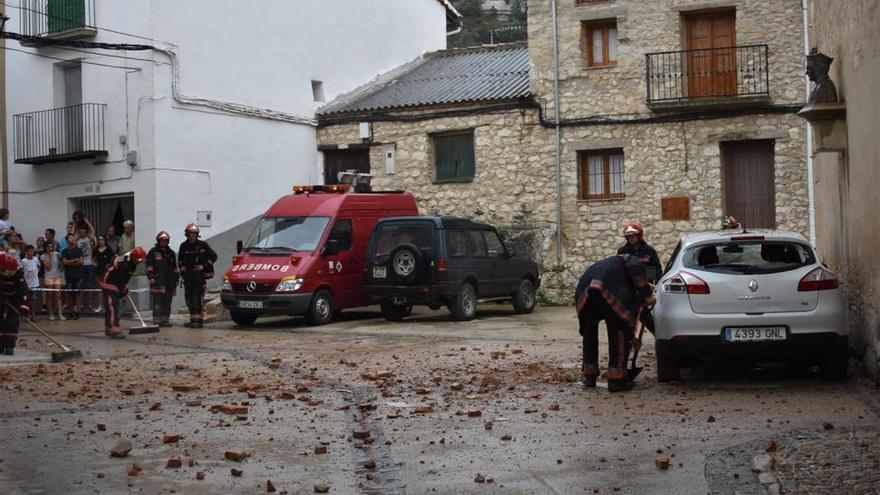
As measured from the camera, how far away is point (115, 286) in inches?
705

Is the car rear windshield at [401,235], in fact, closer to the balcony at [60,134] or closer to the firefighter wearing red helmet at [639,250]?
the firefighter wearing red helmet at [639,250]

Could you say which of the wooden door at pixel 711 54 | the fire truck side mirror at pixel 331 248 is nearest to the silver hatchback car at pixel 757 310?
the fire truck side mirror at pixel 331 248

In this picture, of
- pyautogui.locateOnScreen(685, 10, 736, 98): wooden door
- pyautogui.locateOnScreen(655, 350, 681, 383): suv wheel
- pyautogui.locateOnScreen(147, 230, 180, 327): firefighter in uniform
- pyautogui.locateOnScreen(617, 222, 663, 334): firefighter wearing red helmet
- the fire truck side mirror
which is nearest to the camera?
pyautogui.locateOnScreen(655, 350, 681, 383): suv wheel

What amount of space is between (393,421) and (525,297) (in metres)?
12.8

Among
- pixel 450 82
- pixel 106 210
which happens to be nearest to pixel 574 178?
pixel 450 82

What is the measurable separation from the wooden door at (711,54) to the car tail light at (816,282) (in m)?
12.5

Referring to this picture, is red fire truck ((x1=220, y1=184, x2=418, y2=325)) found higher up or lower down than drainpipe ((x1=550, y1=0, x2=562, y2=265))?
lower down

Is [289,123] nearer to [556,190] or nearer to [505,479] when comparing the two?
[556,190]

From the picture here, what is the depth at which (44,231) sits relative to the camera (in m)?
25.9

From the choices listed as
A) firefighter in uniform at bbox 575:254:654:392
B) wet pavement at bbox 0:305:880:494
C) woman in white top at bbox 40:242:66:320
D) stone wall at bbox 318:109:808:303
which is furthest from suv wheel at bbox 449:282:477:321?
firefighter in uniform at bbox 575:254:654:392

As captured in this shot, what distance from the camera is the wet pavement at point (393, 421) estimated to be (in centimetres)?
707

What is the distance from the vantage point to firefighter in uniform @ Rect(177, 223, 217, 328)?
1983cm

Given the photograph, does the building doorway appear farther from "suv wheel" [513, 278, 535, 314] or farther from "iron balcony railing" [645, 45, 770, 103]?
"iron balcony railing" [645, 45, 770, 103]

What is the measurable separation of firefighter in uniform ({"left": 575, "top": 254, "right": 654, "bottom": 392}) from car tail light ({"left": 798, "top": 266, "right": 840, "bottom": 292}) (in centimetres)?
143
